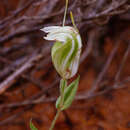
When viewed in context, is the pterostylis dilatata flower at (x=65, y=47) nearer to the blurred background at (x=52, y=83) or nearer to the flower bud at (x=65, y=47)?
the flower bud at (x=65, y=47)

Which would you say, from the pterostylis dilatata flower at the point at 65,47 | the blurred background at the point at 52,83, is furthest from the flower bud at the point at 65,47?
the blurred background at the point at 52,83

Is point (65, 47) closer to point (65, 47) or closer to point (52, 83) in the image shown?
point (65, 47)

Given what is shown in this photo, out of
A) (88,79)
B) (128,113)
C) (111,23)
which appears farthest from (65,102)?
(111,23)

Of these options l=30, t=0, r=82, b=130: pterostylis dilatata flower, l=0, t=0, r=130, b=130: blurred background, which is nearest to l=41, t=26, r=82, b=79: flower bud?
l=30, t=0, r=82, b=130: pterostylis dilatata flower

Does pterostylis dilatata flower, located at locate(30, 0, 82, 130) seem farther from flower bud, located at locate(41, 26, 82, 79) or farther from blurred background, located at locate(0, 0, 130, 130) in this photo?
blurred background, located at locate(0, 0, 130, 130)

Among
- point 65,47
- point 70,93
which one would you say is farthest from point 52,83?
point 65,47

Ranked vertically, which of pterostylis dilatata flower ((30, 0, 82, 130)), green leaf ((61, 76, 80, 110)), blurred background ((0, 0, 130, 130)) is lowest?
blurred background ((0, 0, 130, 130))

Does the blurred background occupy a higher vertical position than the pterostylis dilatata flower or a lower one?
Result: lower

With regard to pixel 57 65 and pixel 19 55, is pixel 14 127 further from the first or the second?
pixel 57 65
